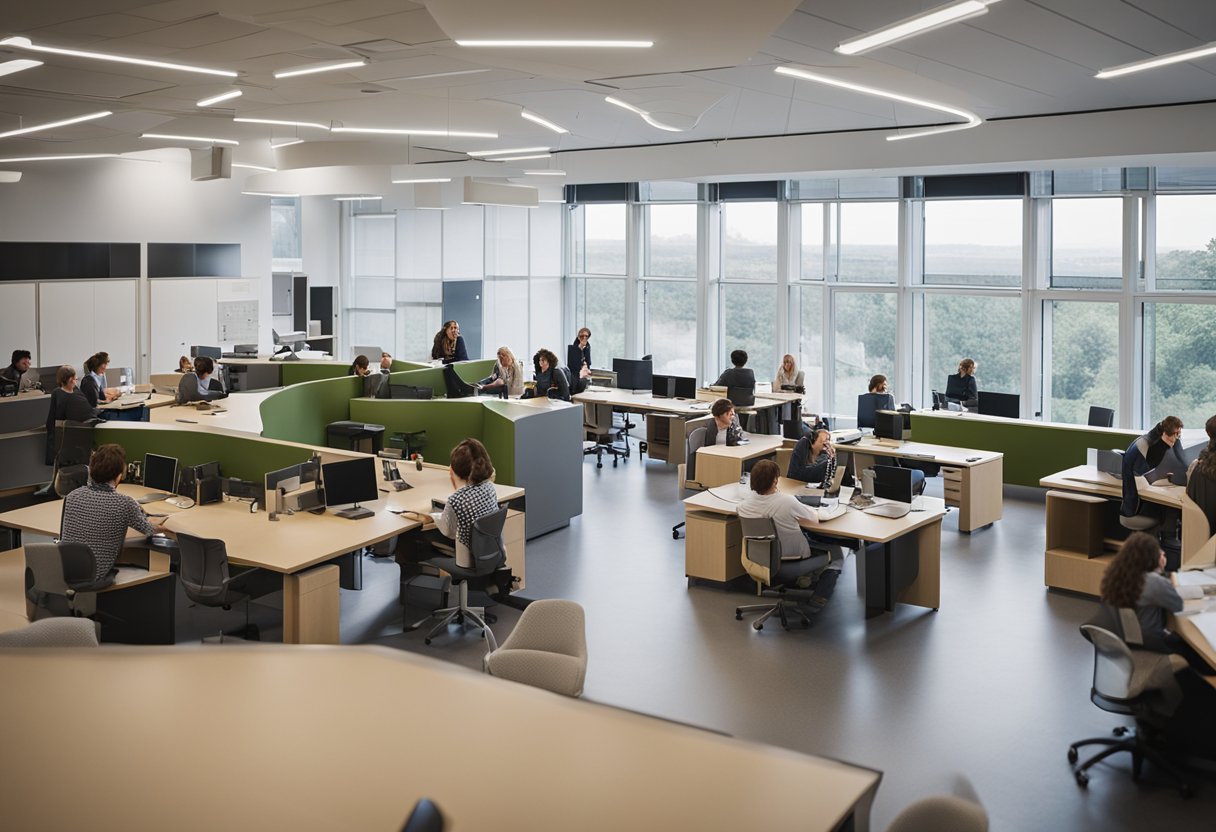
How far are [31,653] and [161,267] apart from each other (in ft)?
48.9

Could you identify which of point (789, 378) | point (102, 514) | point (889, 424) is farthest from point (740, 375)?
point (102, 514)

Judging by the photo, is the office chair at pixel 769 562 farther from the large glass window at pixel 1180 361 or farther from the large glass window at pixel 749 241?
the large glass window at pixel 749 241

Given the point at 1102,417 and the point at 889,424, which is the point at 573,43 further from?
the point at 1102,417

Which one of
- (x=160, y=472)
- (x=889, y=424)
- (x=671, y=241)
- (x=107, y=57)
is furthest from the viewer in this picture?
(x=671, y=241)

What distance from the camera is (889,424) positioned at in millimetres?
11125

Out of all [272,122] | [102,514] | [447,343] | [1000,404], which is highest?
[272,122]

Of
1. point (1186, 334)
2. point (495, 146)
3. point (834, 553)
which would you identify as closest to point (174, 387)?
point (495, 146)

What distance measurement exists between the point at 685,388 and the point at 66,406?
6967 mm

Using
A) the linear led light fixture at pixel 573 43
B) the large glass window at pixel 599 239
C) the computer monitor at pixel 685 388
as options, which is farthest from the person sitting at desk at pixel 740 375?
the linear led light fixture at pixel 573 43

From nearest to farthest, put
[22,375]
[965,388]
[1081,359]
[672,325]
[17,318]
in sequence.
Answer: [22,375] → [965,388] → [1081,359] → [17,318] → [672,325]

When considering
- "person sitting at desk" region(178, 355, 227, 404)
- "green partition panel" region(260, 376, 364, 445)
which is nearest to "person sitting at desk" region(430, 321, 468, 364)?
"green partition panel" region(260, 376, 364, 445)

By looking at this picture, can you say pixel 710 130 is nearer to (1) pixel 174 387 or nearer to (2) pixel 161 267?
(1) pixel 174 387

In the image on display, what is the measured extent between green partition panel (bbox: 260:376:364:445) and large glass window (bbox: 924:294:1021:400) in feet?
27.1

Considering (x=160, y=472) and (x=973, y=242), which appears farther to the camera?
(x=973, y=242)
